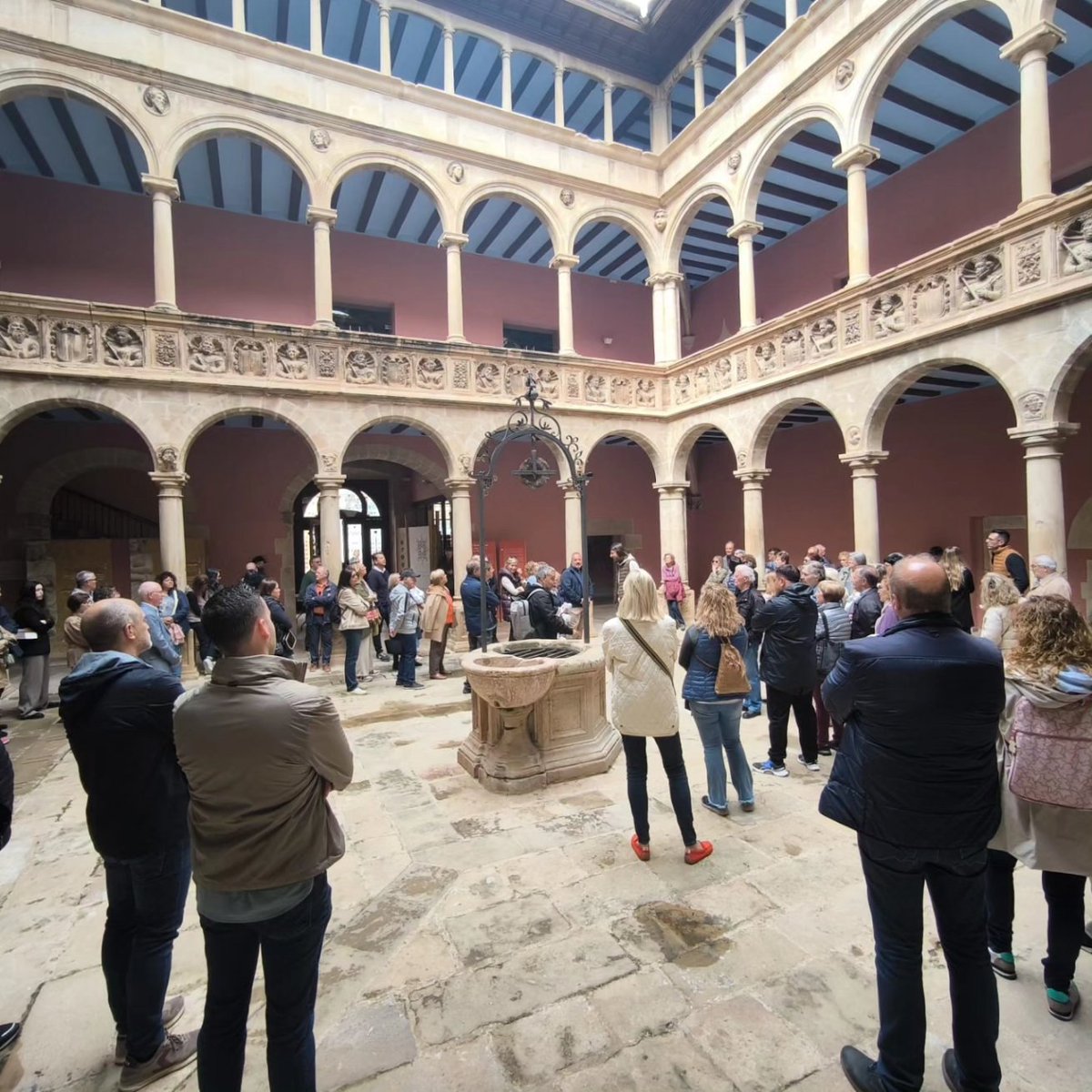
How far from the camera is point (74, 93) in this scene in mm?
9508

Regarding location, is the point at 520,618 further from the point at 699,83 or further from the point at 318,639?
the point at 699,83

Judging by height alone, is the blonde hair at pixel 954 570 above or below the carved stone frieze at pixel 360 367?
below

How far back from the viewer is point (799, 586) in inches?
194

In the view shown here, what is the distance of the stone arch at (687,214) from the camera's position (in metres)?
12.4

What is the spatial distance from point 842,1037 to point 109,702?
2830 mm

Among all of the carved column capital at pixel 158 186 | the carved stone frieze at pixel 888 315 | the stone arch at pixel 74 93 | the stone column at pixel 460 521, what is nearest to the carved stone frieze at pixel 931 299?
the carved stone frieze at pixel 888 315

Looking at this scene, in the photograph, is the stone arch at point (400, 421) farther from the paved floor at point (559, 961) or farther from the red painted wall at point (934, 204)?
the red painted wall at point (934, 204)

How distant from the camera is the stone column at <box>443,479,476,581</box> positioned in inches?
473

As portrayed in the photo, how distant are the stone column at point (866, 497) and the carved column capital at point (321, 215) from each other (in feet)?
31.5

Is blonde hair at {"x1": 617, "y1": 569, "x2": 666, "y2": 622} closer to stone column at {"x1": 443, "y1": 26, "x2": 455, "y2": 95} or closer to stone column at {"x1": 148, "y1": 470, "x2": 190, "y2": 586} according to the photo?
stone column at {"x1": 148, "y1": 470, "x2": 190, "y2": 586}

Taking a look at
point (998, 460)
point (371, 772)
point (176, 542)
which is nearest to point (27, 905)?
point (371, 772)

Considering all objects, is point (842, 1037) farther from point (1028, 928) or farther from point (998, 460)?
point (998, 460)

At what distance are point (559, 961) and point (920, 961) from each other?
58.8 inches

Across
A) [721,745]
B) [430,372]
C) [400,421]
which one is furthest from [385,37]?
[721,745]
